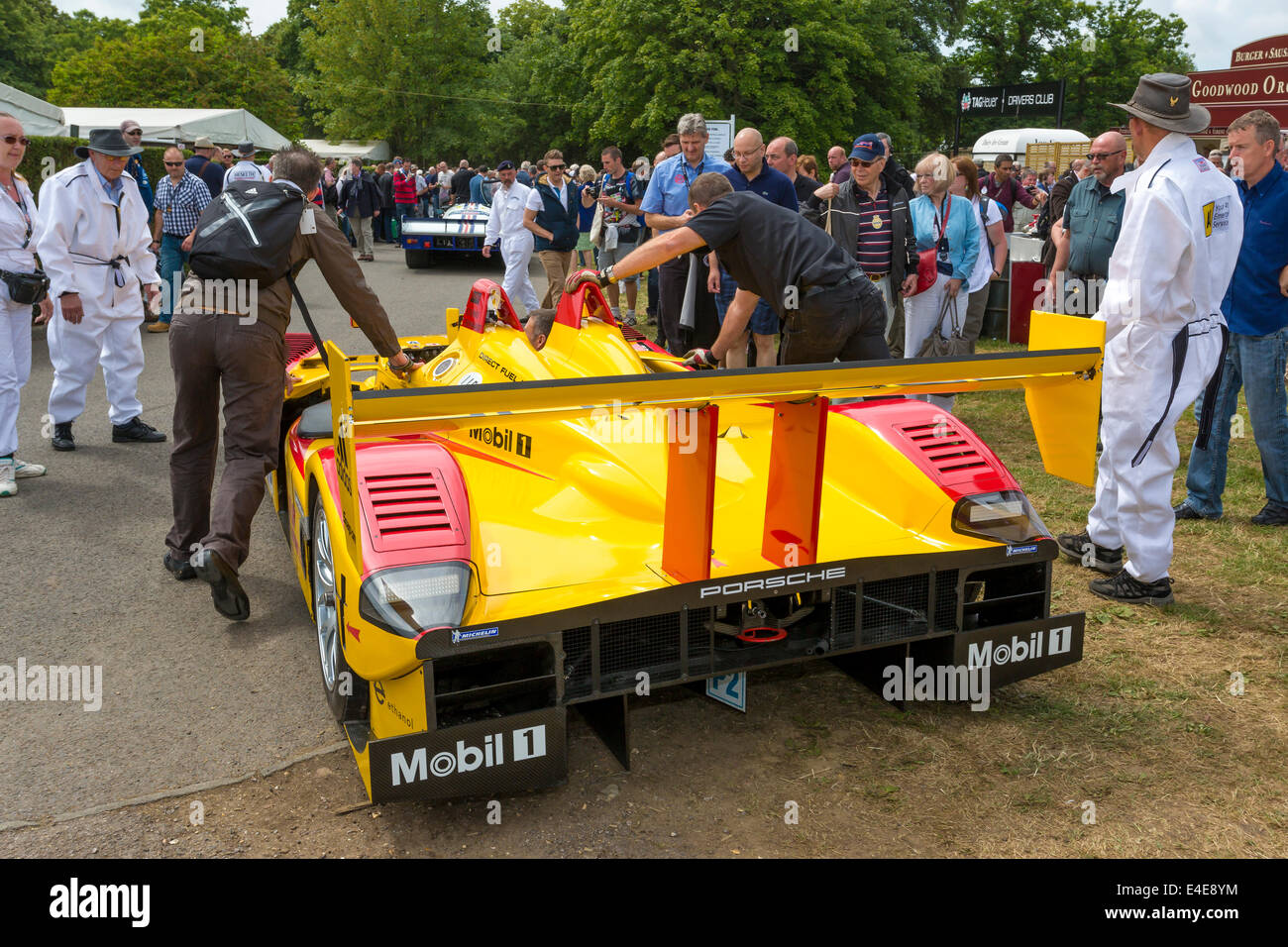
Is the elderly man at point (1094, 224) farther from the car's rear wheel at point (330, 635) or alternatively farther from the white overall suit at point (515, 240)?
the white overall suit at point (515, 240)

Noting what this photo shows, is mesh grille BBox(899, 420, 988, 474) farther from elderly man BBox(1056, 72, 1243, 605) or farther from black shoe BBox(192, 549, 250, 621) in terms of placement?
black shoe BBox(192, 549, 250, 621)

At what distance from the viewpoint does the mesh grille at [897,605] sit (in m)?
3.63

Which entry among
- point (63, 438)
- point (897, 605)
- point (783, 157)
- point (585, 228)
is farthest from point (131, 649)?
point (585, 228)

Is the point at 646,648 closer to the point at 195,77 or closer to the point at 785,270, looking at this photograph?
the point at 785,270

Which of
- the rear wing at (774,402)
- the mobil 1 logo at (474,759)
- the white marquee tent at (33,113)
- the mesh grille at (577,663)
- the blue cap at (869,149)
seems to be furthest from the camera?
the white marquee tent at (33,113)

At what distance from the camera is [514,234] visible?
1240 centimetres

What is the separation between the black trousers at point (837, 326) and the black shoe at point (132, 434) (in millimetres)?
4957

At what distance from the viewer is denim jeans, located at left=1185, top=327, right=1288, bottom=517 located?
5.97m

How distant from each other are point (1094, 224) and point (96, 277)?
23.5 ft

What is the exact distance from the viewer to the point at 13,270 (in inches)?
265

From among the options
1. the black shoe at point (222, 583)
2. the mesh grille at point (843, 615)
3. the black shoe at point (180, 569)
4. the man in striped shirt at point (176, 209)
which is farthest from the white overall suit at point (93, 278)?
the mesh grille at point (843, 615)

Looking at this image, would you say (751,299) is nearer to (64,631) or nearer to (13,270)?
(64,631)
